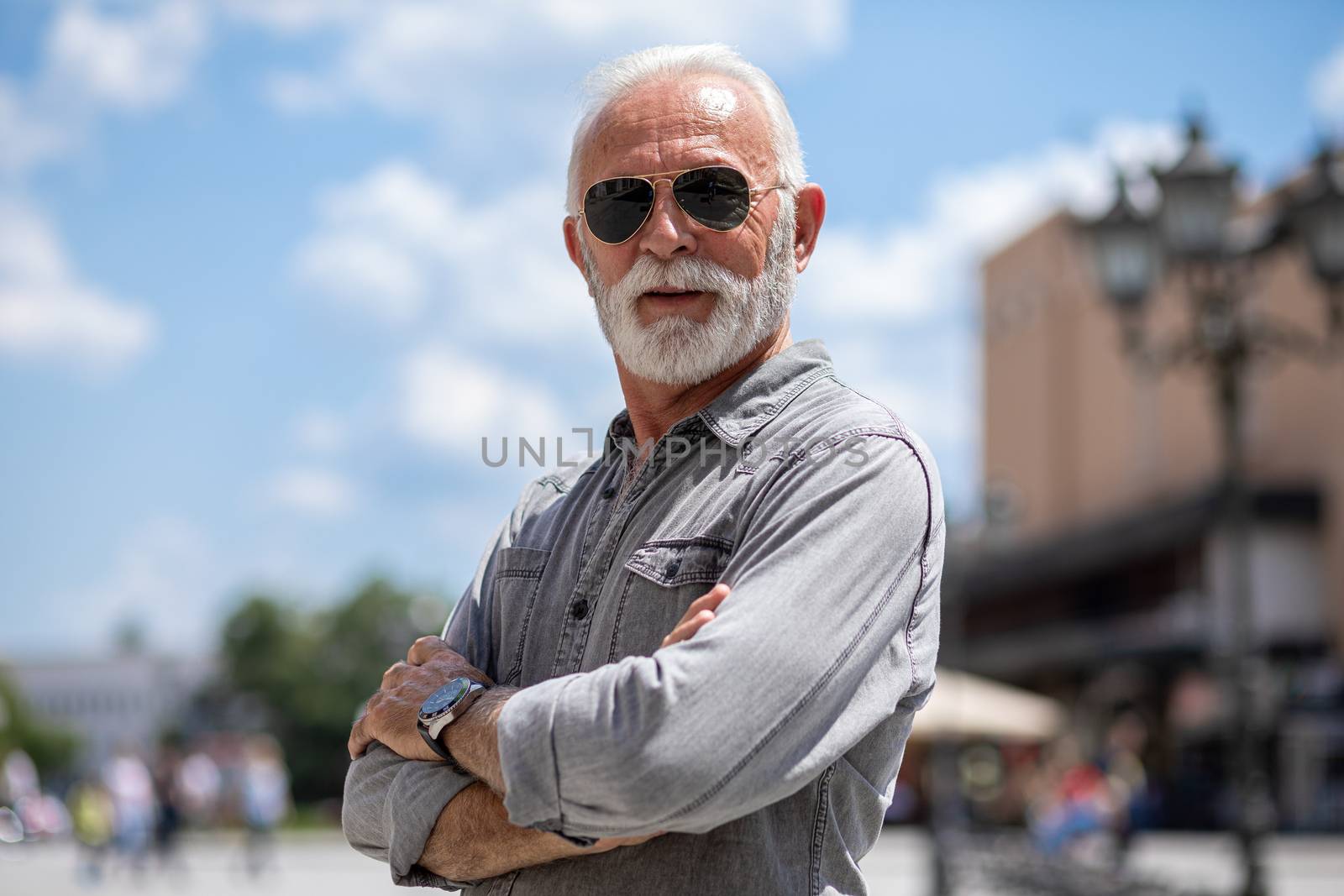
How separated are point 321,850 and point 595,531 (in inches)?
1182

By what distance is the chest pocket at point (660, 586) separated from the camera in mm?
2074

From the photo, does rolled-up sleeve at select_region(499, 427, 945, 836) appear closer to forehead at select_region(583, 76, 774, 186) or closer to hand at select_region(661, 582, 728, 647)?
hand at select_region(661, 582, 728, 647)

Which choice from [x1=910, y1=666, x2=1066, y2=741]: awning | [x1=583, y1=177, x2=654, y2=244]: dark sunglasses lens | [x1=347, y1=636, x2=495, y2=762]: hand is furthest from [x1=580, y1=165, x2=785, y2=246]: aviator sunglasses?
[x1=910, y1=666, x2=1066, y2=741]: awning

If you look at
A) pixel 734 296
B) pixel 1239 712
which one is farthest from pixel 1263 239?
pixel 734 296

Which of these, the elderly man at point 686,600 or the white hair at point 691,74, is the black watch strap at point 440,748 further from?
the white hair at point 691,74

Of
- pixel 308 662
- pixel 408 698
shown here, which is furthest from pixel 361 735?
pixel 308 662

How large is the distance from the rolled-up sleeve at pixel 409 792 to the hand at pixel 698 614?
0.36m

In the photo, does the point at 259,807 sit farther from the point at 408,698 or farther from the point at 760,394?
the point at 760,394

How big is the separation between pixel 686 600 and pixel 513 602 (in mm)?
378

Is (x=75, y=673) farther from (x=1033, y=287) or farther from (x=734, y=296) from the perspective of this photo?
(x=734, y=296)

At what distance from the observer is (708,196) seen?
2248mm

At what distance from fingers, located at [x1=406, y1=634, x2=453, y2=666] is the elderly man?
34 mm

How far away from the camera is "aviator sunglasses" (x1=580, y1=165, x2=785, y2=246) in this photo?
7.38ft

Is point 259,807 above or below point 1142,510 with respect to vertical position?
below
